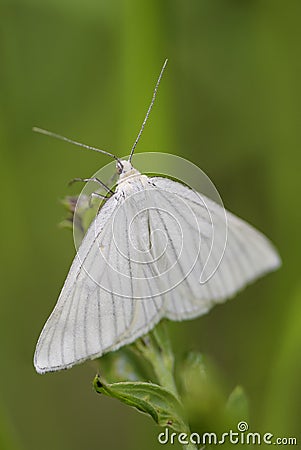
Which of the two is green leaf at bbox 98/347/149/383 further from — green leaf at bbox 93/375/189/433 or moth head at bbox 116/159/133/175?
moth head at bbox 116/159/133/175

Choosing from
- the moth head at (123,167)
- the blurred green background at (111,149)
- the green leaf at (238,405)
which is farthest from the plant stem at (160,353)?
the blurred green background at (111,149)

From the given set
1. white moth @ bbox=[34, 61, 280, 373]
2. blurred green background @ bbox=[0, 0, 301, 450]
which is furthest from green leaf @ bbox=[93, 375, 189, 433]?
blurred green background @ bbox=[0, 0, 301, 450]

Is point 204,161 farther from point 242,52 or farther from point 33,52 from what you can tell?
point 33,52

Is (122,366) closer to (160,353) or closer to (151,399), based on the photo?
(160,353)

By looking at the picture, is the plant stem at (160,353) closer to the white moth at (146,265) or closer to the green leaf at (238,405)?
the white moth at (146,265)

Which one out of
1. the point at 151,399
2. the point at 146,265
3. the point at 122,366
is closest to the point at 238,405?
the point at 151,399

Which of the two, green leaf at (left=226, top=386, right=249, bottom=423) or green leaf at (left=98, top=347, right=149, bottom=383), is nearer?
green leaf at (left=226, top=386, right=249, bottom=423)

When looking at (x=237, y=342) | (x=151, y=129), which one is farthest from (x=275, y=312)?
(x=151, y=129)
